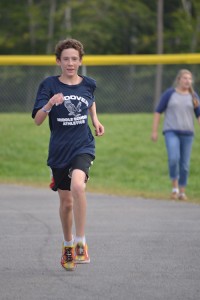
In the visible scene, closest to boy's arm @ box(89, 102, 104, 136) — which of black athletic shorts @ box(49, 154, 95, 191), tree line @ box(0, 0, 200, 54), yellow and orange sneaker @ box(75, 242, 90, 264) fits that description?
black athletic shorts @ box(49, 154, 95, 191)

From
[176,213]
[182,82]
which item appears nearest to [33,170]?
[182,82]

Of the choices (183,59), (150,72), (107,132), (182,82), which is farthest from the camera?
(150,72)

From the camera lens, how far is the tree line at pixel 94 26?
45156mm

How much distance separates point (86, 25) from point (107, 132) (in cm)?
2298

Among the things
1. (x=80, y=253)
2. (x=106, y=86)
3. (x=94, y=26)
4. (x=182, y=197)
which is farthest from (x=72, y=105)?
(x=94, y=26)

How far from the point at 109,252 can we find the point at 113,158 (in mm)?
11905

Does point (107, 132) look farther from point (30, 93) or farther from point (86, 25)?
point (86, 25)

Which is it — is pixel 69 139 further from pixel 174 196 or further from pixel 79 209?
pixel 174 196

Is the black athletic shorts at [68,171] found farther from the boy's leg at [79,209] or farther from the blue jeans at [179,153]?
the blue jeans at [179,153]

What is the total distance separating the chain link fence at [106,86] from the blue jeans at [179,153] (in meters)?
7.40

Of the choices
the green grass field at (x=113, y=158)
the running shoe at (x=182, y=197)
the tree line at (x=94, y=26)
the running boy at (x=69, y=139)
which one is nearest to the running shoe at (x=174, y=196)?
the running shoe at (x=182, y=197)

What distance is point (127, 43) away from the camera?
4978cm

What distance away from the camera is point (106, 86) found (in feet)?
77.9

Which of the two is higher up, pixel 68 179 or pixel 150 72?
pixel 68 179
